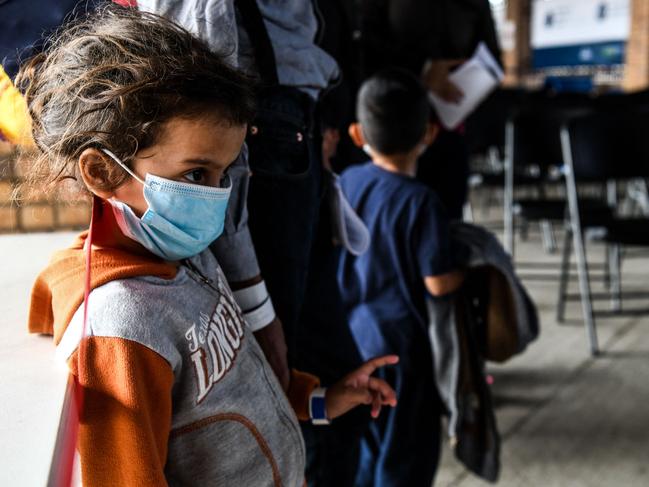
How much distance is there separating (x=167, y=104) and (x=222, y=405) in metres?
0.32

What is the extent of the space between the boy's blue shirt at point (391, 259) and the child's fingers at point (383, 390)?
0.61 meters

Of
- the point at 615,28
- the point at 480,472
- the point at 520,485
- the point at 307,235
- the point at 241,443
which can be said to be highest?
the point at 615,28

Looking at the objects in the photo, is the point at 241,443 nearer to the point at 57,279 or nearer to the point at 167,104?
the point at 57,279

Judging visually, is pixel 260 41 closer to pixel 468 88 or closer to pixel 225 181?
pixel 225 181

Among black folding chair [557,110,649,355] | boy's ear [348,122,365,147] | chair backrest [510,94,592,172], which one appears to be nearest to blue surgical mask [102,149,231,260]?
boy's ear [348,122,365,147]

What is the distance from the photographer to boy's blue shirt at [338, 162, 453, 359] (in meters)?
1.53

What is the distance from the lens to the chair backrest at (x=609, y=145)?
304 cm

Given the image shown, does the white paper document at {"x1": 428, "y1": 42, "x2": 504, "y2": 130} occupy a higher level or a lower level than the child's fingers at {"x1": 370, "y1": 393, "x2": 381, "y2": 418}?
higher

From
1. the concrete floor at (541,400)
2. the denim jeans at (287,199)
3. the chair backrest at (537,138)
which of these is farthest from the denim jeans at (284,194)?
the chair backrest at (537,138)

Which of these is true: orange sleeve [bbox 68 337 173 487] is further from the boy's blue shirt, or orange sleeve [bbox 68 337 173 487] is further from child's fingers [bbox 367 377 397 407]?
the boy's blue shirt

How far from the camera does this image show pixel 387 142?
5.25ft

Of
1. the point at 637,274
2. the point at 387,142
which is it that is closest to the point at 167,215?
the point at 387,142

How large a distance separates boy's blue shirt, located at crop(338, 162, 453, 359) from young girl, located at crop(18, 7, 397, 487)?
81 centimetres

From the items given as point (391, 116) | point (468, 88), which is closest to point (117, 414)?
point (391, 116)
